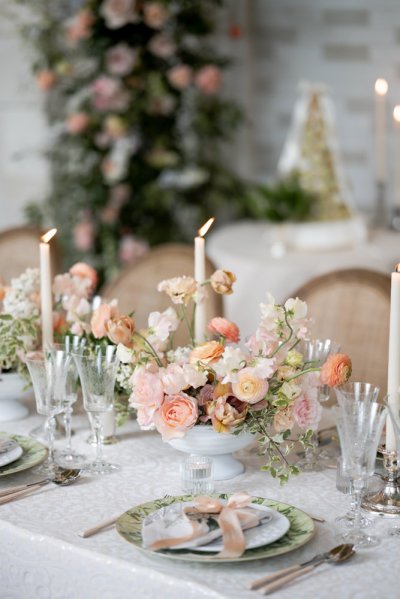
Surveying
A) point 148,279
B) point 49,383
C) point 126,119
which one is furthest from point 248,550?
point 126,119

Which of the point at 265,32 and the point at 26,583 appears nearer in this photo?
the point at 26,583

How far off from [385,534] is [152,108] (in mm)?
2957

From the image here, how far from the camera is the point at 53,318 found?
2.12 meters

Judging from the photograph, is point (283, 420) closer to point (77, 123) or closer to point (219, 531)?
point (219, 531)

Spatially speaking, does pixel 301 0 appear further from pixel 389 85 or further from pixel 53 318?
pixel 53 318

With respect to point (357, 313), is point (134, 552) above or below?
below

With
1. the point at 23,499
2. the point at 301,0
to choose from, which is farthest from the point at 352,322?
the point at 301,0

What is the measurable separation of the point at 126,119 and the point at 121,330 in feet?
8.40

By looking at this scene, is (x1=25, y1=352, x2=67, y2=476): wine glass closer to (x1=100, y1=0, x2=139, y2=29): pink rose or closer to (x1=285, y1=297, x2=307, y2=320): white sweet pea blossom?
(x1=285, y1=297, x2=307, y2=320): white sweet pea blossom

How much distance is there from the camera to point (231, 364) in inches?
64.1

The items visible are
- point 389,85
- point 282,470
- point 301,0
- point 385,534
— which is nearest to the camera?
point 385,534

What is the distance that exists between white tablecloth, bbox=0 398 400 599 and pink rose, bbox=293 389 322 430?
0.35ft

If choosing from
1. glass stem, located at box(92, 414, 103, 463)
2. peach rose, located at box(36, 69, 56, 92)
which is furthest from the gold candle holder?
peach rose, located at box(36, 69, 56, 92)

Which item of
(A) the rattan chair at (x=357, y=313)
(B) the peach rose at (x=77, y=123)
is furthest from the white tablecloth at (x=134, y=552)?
(B) the peach rose at (x=77, y=123)
